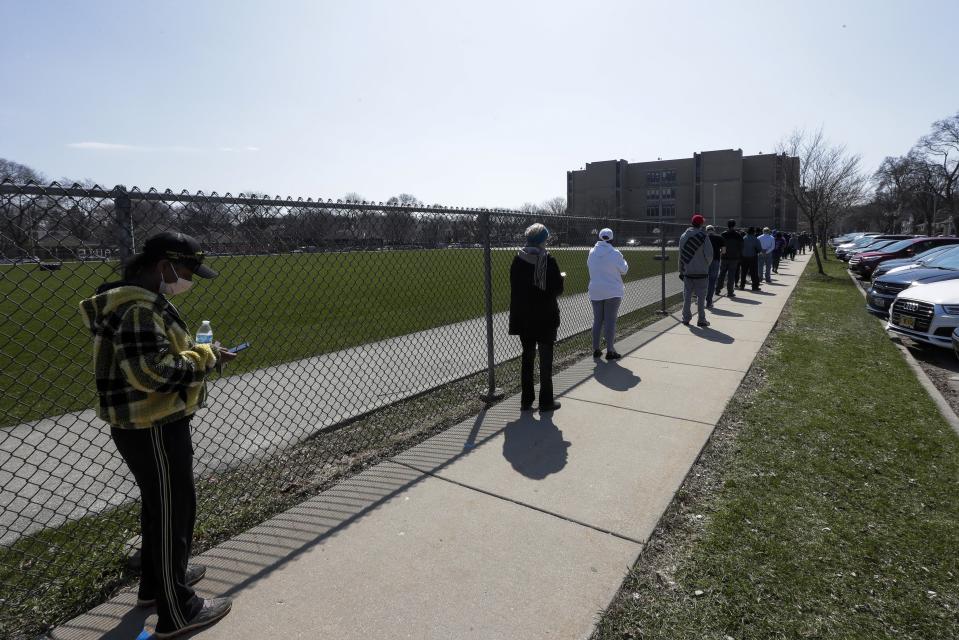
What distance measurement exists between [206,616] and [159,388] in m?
1.12

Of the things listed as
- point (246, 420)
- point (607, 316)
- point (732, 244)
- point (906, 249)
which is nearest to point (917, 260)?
point (732, 244)

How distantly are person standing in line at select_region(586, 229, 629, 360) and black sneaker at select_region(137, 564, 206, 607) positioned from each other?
514 cm

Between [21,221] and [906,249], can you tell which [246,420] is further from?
[906,249]

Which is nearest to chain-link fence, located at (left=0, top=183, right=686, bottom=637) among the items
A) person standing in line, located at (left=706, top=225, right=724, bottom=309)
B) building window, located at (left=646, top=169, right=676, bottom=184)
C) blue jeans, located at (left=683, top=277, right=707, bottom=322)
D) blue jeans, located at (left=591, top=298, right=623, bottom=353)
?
blue jeans, located at (left=591, top=298, right=623, bottom=353)

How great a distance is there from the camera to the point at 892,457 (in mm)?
3896

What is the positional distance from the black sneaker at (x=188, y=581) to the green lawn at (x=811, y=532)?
1.99m

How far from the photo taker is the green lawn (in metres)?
2.35

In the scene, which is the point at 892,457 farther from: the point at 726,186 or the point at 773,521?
the point at 726,186

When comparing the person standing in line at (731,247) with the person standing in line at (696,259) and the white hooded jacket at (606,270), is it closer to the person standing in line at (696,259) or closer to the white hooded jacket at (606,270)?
the person standing in line at (696,259)

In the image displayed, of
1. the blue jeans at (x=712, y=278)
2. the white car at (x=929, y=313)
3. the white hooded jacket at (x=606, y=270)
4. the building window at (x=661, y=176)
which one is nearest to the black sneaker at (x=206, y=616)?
the white hooded jacket at (x=606, y=270)

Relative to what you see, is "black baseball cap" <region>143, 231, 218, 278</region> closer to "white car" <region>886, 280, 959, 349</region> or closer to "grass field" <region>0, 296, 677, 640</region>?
"grass field" <region>0, 296, 677, 640</region>

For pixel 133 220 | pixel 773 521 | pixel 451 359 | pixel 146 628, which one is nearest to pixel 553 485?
pixel 773 521

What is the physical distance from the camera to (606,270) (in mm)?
6629

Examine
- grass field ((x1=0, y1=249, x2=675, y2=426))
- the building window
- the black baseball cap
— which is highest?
the building window
